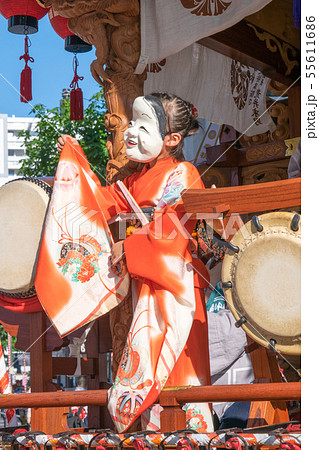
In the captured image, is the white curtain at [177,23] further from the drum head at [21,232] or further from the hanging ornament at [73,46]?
the hanging ornament at [73,46]

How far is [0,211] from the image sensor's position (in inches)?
146

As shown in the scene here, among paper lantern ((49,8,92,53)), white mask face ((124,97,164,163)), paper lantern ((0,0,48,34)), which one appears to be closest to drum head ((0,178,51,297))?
white mask face ((124,97,164,163))

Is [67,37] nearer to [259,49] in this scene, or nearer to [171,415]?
[259,49]

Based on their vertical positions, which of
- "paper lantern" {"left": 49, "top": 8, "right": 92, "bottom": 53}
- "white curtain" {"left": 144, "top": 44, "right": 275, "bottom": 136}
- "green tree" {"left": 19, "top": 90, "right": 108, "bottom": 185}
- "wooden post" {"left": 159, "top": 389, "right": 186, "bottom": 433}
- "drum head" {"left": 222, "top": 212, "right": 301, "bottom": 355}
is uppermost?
"green tree" {"left": 19, "top": 90, "right": 108, "bottom": 185}

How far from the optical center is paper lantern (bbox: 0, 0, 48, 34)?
4961 mm

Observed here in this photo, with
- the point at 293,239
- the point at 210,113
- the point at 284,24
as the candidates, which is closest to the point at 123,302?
the point at 293,239

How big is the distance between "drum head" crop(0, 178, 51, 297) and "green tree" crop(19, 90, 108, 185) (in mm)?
6871

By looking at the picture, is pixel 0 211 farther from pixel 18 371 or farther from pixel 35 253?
pixel 18 371

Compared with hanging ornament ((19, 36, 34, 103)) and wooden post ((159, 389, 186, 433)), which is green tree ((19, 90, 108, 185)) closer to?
hanging ornament ((19, 36, 34, 103))

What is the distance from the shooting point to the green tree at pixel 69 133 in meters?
10.9

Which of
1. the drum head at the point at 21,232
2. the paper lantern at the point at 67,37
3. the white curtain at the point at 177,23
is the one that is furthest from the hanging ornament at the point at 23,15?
the drum head at the point at 21,232

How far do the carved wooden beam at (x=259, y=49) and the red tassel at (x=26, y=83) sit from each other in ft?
4.48

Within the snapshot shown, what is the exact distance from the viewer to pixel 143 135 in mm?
3387

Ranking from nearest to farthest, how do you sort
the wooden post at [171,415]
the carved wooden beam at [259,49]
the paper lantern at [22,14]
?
1. the wooden post at [171,415]
2. the carved wooden beam at [259,49]
3. the paper lantern at [22,14]
